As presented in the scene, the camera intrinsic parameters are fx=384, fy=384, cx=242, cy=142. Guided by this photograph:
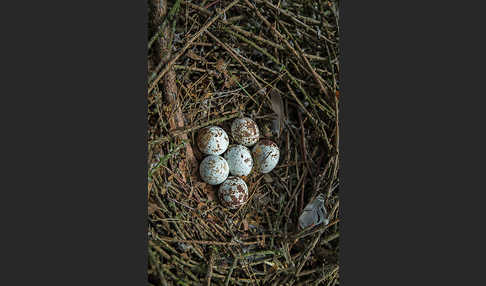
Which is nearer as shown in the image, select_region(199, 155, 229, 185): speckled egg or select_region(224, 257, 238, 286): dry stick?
select_region(224, 257, 238, 286): dry stick

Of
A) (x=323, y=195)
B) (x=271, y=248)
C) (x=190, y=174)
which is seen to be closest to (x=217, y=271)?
(x=271, y=248)

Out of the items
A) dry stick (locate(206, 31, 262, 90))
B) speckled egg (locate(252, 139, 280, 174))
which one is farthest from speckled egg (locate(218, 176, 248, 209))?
dry stick (locate(206, 31, 262, 90))

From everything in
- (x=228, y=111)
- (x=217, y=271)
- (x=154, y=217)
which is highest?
(x=228, y=111)

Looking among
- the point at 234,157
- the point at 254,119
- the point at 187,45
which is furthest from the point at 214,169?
the point at 187,45

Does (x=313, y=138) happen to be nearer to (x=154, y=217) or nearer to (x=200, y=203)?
(x=200, y=203)

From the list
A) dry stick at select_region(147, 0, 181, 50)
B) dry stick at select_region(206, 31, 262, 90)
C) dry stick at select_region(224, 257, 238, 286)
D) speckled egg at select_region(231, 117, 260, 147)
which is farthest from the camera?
speckled egg at select_region(231, 117, 260, 147)

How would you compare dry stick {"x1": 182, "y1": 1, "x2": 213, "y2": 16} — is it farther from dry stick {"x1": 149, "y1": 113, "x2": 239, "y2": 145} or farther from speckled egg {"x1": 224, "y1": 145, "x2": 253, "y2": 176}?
speckled egg {"x1": 224, "y1": 145, "x2": 253, "y2": 176}
